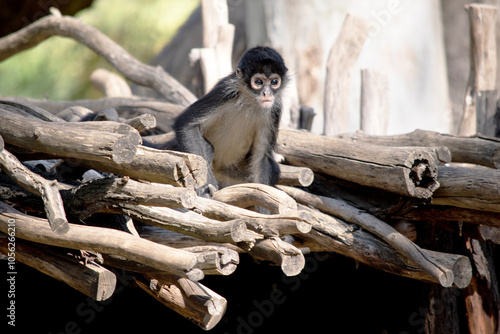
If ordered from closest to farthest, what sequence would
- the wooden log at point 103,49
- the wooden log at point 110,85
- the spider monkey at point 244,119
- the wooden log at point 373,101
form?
the spider monkey at point 244,119
the wooden log at point 373,101
the wooden log at point 103,49
the wooden log at point 110,85

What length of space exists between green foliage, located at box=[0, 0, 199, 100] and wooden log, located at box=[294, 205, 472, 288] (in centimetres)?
1264

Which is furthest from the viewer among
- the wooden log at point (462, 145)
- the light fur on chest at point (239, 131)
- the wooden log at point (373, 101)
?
the wooden log at point (373, 101)

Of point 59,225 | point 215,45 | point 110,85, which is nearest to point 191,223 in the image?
point 59,225

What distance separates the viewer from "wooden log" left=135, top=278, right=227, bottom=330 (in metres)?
2.88

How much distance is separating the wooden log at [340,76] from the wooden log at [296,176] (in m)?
2.01

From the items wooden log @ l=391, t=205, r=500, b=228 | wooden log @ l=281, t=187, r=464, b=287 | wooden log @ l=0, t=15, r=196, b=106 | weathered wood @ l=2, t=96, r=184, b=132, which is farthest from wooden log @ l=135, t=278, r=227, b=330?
wooden log @ l=0, t=15, r=196, b=106

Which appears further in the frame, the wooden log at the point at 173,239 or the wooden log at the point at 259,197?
the wooden log at the point at 173,239

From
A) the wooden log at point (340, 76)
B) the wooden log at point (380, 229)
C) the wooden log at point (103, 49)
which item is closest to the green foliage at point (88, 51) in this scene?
the wooden log at point (103, 49)

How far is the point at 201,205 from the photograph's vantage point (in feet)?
9.86

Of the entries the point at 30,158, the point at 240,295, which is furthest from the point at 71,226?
the point at 240,295

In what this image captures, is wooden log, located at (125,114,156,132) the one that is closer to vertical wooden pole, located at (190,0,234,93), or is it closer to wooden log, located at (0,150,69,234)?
wooden log, located at (0,150,69,234)

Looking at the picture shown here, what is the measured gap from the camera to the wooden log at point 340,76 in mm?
6086

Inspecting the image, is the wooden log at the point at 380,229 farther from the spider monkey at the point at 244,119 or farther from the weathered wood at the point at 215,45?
the weathered wood at the point at 215,45

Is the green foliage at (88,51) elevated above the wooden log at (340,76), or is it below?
above
